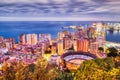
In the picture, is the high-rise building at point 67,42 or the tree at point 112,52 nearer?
the high-rise building at point 67,42

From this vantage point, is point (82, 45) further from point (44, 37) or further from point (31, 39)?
point (31, 39)

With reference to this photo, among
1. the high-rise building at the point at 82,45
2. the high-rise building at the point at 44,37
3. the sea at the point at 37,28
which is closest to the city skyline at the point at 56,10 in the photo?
the sea at the point at 37,28

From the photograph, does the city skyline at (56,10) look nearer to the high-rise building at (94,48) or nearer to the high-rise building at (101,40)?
the high-rise building at (101,40)

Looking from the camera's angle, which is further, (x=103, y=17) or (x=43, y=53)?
(x=103, y=17)

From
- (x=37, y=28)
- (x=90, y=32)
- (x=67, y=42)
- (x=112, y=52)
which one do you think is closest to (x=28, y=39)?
(x=37, y=28)

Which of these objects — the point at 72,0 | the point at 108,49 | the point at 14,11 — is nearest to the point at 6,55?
the point at 14,11

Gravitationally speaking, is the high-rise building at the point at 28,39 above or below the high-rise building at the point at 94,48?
above

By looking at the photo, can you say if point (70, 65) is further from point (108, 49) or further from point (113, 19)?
point (113, 19)
